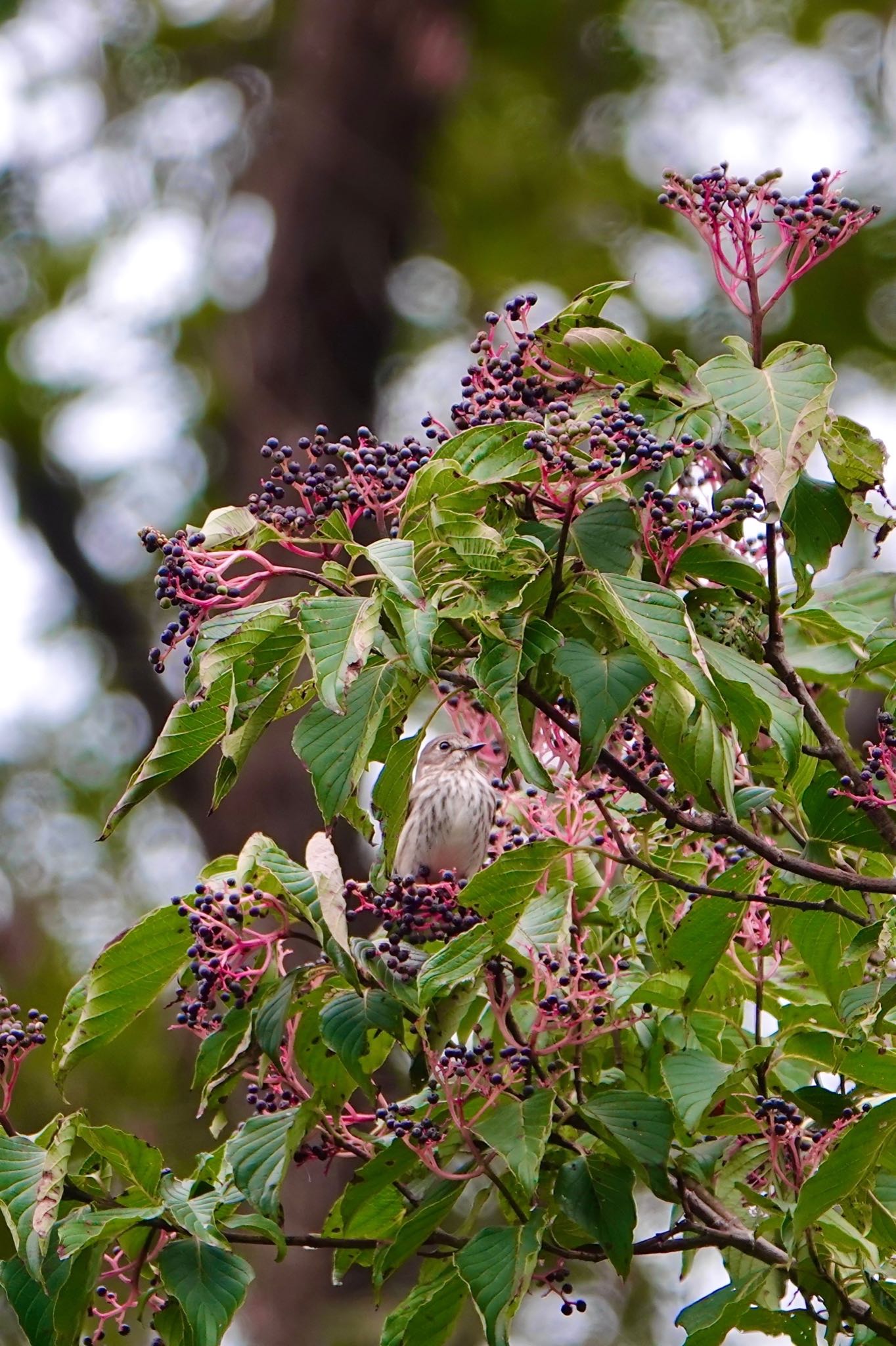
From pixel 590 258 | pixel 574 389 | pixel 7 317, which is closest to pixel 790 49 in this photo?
pixel 590 258

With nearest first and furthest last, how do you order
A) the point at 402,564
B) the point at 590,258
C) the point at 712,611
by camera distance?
the point at 402,564 → the point at 712,611 → the point at 590,258

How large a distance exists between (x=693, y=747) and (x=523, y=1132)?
0.64 m

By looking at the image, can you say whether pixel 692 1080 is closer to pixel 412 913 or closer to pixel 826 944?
pixel 826 944

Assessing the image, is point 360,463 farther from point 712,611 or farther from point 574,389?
point 712,611

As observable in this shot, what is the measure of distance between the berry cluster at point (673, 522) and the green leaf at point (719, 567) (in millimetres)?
24

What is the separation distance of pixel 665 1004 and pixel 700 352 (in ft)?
23.4

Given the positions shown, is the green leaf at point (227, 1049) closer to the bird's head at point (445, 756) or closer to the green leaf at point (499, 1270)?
the green leaf at point (499, 1270)

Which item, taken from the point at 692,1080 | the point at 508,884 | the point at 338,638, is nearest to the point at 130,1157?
the point at 508,884

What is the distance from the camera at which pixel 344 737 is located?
2.35m

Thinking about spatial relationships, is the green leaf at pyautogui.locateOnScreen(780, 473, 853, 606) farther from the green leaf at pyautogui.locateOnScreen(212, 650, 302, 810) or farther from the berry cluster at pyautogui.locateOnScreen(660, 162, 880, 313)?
the green leaf at pyautogui.locateOnScreen(212, 650, 302, 810)

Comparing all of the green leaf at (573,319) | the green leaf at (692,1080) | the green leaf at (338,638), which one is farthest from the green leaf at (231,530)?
the green leaf at (692,1080)

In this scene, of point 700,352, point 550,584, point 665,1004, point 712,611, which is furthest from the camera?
point 700,352

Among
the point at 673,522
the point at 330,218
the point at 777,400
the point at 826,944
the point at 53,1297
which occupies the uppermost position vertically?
the point at 330,218

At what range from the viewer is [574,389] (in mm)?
2732
